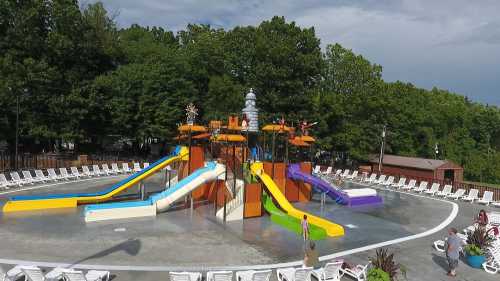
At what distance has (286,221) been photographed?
1878cm

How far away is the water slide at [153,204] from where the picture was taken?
1858cm

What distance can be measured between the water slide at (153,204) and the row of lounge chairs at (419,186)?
54.9ft

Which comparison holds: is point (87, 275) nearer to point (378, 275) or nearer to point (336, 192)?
point (378, 275)

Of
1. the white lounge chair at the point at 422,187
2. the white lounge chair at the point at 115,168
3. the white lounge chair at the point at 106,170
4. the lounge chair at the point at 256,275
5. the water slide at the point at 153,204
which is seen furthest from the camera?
the white lounge chair at the point at 115,168

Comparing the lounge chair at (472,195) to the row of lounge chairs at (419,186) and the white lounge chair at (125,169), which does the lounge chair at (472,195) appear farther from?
the white lounge chair at (125,169)

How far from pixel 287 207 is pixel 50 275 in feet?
37.4

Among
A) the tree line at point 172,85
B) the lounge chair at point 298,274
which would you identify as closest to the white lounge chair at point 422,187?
the tree line at point 172,85

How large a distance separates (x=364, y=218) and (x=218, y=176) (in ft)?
25.9

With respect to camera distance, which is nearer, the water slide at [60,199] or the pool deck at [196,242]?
the pool deck at [196,242]

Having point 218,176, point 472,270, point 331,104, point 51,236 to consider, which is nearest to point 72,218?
point 51,236

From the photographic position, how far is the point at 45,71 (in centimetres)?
3544

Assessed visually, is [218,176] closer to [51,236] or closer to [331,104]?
[51,236]

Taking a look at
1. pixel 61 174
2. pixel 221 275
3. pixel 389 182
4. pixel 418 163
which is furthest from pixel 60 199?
pixel 418 163

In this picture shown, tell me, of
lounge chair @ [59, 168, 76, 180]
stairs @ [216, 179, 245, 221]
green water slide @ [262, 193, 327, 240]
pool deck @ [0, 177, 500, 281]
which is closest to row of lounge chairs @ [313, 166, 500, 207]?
pool deck @ [0, 177, 500, 281]
